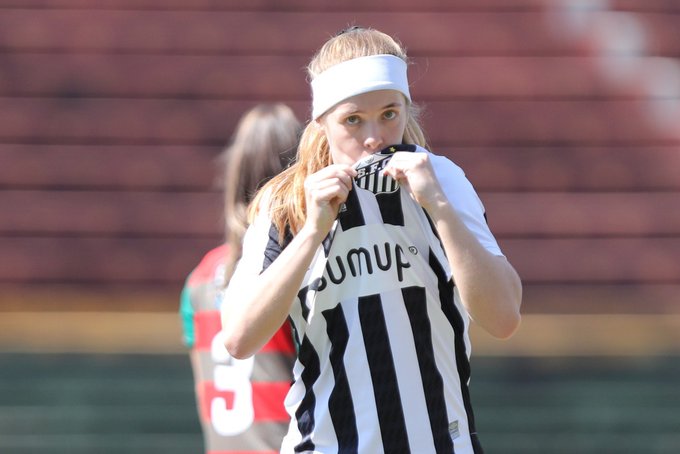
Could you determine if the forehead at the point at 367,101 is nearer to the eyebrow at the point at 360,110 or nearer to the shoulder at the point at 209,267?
the eyebrow at the point at 360,110

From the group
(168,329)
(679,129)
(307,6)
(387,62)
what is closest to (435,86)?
(307,6)

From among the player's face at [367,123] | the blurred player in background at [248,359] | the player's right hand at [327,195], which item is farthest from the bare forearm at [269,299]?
the blurred player in background at [248,359]

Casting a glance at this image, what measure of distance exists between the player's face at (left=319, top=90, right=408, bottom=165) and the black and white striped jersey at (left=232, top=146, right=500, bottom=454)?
37 mm

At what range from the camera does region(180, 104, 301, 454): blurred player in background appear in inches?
123

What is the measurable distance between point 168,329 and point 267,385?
11.5 ft

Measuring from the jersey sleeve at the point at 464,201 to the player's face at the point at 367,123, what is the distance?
0.10 m

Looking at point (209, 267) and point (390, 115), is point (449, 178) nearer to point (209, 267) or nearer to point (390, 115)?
point (390, 115)

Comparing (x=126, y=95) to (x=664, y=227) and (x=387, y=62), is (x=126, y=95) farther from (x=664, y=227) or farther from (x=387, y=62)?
(x=387, y=62)

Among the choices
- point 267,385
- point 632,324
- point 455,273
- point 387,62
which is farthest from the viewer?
point 632,324

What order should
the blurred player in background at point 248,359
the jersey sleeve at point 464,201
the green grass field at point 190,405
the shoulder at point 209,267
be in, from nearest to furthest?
the jersey sleeve at point 464,201
the blurred player in background at point 248,359
the shoulder at point 209,267
the green grass field at point 190,405

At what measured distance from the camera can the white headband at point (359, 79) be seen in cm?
208

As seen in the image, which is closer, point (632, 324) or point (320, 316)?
point (320, 316)

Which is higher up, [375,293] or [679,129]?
[679,129]

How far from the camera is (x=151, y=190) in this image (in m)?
6.70
